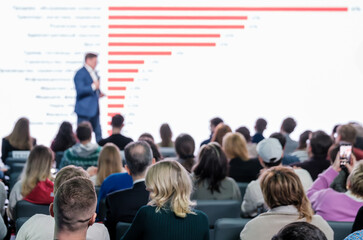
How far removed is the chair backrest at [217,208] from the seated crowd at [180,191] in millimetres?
65

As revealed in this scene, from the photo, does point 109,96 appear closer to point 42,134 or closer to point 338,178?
point 42,134

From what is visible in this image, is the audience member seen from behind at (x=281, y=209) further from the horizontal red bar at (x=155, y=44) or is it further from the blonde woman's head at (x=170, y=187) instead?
the horizontal red bar at (x=155, y=44)

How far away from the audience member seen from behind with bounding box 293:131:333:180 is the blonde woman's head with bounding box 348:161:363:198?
1484 mm

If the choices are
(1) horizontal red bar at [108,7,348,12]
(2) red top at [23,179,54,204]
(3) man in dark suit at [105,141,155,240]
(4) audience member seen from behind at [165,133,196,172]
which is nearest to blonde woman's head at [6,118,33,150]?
(4) audience member seen from behind at [165,133,196,172]

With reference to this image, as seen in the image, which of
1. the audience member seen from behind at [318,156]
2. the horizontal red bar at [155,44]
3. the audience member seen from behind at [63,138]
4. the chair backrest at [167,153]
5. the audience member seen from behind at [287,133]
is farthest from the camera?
the horizontal red bar at [155,44]

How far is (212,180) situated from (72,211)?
253cm

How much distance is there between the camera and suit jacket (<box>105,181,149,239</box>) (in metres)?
3.74

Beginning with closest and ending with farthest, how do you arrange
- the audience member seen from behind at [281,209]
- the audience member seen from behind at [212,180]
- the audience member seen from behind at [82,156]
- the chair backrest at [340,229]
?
the audience member seen from behind at [281,209]
the chair backrest at [340,229]
the audience member seen from behind at [212,180]
the audience member seen from behind at [82,156]

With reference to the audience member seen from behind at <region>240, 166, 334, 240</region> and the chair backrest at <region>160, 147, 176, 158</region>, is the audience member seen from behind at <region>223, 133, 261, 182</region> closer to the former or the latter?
the chair backrest at <region>160, 147, 176, 158</region>

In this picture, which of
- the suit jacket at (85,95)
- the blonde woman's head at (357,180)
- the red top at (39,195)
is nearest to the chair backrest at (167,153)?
the suit jacket at (85,95)

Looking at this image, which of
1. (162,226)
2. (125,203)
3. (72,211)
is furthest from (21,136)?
(72,211)

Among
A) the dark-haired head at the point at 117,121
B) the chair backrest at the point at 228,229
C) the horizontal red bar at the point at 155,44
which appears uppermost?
the horizontal red bar at the point at 155,44

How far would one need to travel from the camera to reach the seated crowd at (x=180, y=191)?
2.26 metres

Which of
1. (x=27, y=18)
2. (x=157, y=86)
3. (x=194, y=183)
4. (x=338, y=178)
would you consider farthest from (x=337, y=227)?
(x=27, y=18)
